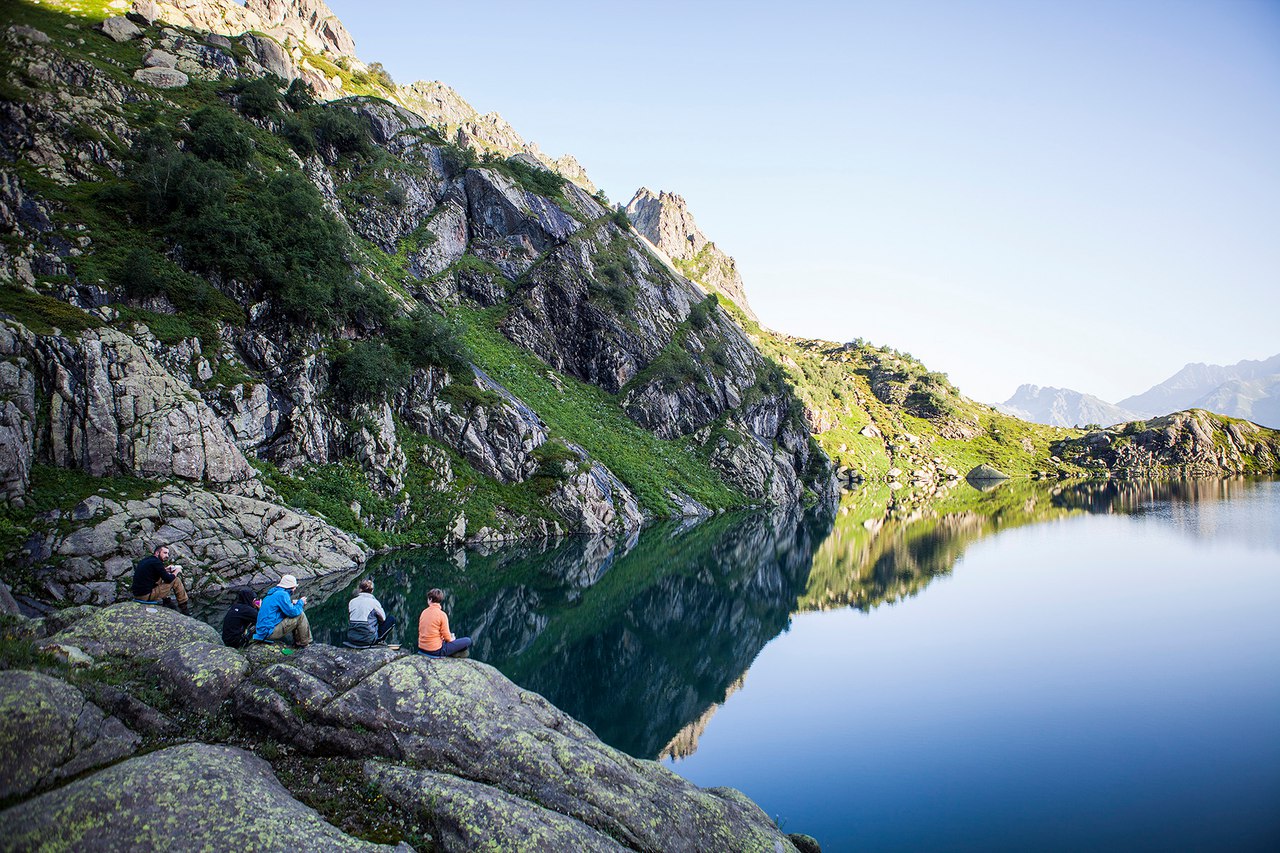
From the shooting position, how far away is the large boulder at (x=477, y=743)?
32.5 ft

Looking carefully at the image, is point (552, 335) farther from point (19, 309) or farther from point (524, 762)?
point (524, 762)

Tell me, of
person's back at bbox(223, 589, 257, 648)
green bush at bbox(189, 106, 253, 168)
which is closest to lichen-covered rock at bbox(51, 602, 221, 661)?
person's back at bbox(223, 589, 257, 648)

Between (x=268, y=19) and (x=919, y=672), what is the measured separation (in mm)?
183828

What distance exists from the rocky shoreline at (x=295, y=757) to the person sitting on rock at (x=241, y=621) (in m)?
1.06

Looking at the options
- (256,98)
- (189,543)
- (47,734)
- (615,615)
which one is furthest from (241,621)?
(256,98)

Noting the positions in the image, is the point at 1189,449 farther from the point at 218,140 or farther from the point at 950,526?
the point at 218,140

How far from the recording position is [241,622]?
46.3ft

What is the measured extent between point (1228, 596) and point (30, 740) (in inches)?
2200

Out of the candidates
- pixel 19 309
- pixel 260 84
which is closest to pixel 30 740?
pixel 19 309

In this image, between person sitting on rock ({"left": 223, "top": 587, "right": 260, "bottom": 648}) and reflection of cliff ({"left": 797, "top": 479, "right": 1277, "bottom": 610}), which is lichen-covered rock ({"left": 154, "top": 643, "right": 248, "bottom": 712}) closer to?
person sitting on rock ({"left": 223, "top": 587, "right": 260, "bottom": 648})

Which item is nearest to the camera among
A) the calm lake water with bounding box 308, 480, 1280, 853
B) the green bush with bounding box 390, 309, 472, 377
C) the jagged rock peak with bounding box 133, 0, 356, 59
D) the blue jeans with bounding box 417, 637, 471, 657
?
the blue jeans with bounding box 417, 637, 471, 657

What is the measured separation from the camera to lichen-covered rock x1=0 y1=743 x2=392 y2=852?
687 centimetres

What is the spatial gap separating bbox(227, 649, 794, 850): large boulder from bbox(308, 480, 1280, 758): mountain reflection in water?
901 centimetres

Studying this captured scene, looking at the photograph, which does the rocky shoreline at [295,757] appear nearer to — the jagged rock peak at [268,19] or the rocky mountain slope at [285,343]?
the rocky mountain slope at [285,343]
